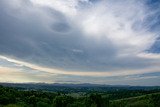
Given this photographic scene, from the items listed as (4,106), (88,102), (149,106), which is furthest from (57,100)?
(149,106)

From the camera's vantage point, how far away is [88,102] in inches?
7392

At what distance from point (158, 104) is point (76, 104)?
63900mm

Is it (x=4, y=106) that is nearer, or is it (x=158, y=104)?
(x=4, y=106)

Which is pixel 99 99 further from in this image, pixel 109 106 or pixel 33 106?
pixel 33 106

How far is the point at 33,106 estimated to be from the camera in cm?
19962

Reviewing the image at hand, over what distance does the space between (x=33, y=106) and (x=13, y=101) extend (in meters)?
15.1

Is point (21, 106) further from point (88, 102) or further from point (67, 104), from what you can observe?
point (88, 102)

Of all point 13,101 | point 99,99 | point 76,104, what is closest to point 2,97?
point 13,101

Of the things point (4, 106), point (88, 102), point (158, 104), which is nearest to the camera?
point (4, 106)

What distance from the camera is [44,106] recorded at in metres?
192

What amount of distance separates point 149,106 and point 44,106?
243 feet

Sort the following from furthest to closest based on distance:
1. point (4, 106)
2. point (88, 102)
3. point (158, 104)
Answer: point (158, 104) < point (88, 102) < point (4, 106)

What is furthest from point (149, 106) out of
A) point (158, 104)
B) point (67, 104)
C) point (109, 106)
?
point (67, 104)

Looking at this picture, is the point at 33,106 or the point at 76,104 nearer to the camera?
the point at 76,104
